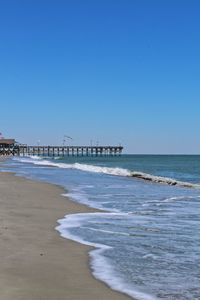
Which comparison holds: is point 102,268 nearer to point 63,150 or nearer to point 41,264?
point 41,264

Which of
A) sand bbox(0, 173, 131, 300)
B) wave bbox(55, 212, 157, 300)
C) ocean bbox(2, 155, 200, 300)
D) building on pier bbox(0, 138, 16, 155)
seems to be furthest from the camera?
building on pier bbox(0, 138, 16, 155)

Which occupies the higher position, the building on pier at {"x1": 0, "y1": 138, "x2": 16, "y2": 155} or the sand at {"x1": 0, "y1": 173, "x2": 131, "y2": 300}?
the building on pier at {"x1": 0, "y1": 138, "x2": 16, "y2": 155}

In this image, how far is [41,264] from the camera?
822cm

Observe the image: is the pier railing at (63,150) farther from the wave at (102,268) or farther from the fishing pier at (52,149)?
the wave at (102,268)

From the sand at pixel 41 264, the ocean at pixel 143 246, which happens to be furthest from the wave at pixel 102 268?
the sand at pixel 41 264

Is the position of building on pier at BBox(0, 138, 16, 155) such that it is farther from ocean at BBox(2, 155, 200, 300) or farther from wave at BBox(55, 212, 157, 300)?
wave at BBox(55, 212, 157, 300)

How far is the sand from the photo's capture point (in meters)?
6.63

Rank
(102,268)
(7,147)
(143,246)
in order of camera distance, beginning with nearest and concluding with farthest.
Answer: (102,268) < (143,246) < (7,147)

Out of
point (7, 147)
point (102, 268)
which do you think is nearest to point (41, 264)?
point (102, 268)

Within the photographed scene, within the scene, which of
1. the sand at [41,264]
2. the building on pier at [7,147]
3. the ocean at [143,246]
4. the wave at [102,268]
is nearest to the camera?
the sand at [41,264]

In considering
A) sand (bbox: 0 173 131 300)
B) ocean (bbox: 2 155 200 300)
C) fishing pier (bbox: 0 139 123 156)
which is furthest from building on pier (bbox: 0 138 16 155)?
sand (bbox: 0 173 131 300)

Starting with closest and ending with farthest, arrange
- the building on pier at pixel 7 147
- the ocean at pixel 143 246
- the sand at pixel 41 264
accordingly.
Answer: the sand at pixel 41 264, the ocean at pixel 143 246, the building on pier at pixel 7 147

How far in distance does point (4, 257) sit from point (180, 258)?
290cm

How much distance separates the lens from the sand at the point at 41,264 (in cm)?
663
